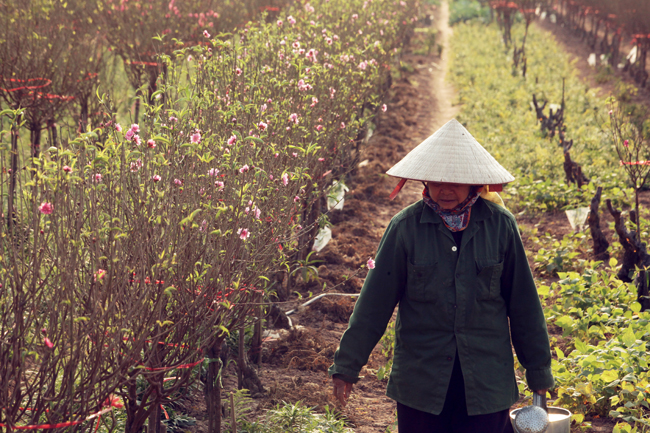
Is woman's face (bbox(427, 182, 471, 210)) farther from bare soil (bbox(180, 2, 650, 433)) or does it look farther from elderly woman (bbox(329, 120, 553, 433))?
bare soil (bbox(180, 2, 650, 433))

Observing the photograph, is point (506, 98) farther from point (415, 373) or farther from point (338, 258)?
point (415, 373)

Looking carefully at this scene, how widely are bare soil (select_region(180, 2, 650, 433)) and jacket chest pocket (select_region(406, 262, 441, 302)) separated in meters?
0.96

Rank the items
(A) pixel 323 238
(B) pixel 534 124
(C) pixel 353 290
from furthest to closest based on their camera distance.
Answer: (B) pixel 534 124 → (A) pixel 323 238 → (C) pixel 353 290

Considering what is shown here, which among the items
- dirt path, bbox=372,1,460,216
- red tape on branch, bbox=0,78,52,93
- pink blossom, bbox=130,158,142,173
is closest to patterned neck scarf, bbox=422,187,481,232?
pink blossom, bbox=130,158,142,173

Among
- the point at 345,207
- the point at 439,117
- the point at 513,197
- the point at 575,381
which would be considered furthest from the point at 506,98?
the point at 575,381

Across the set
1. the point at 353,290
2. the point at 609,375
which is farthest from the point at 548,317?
the point at 353,290

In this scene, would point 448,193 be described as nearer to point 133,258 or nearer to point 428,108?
point 133,258

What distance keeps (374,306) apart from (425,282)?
24 cm

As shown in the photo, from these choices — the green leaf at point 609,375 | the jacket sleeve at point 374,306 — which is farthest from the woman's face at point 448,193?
the green leaf at point 609,375

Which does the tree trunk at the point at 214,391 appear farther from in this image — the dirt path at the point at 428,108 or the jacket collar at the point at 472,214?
the dirt path at the point at 428,108

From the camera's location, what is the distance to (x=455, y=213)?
2.69 metres

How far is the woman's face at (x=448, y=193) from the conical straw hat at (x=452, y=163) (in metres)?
0.06

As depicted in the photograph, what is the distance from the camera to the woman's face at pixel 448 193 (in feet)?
8.76

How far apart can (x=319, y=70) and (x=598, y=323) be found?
2958mm
